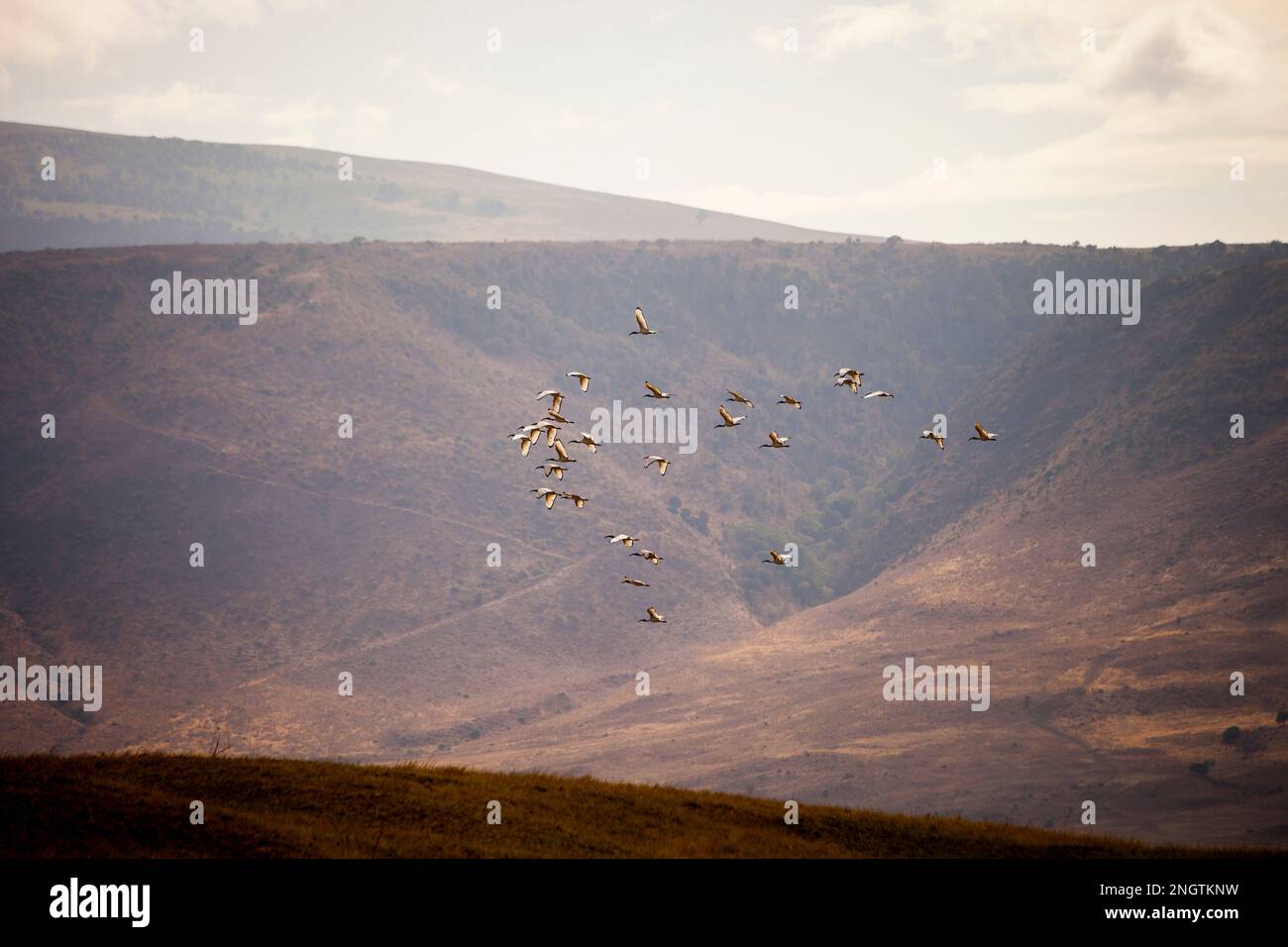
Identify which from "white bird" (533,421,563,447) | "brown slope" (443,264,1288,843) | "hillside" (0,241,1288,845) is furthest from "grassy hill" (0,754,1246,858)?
"hillside" (0,241,1288,845)

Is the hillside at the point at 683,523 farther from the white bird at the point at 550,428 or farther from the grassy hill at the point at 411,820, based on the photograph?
the white bird at the point at 550,428

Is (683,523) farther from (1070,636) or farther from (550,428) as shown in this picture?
(550,428)

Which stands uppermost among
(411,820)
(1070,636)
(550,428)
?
(550,428)

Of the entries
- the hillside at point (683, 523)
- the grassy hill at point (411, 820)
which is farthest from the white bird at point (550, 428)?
the hillside at point (683, 523)

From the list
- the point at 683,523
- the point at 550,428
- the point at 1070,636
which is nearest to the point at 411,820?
the point at 550,428

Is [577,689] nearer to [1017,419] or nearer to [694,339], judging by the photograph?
[1017,419]
